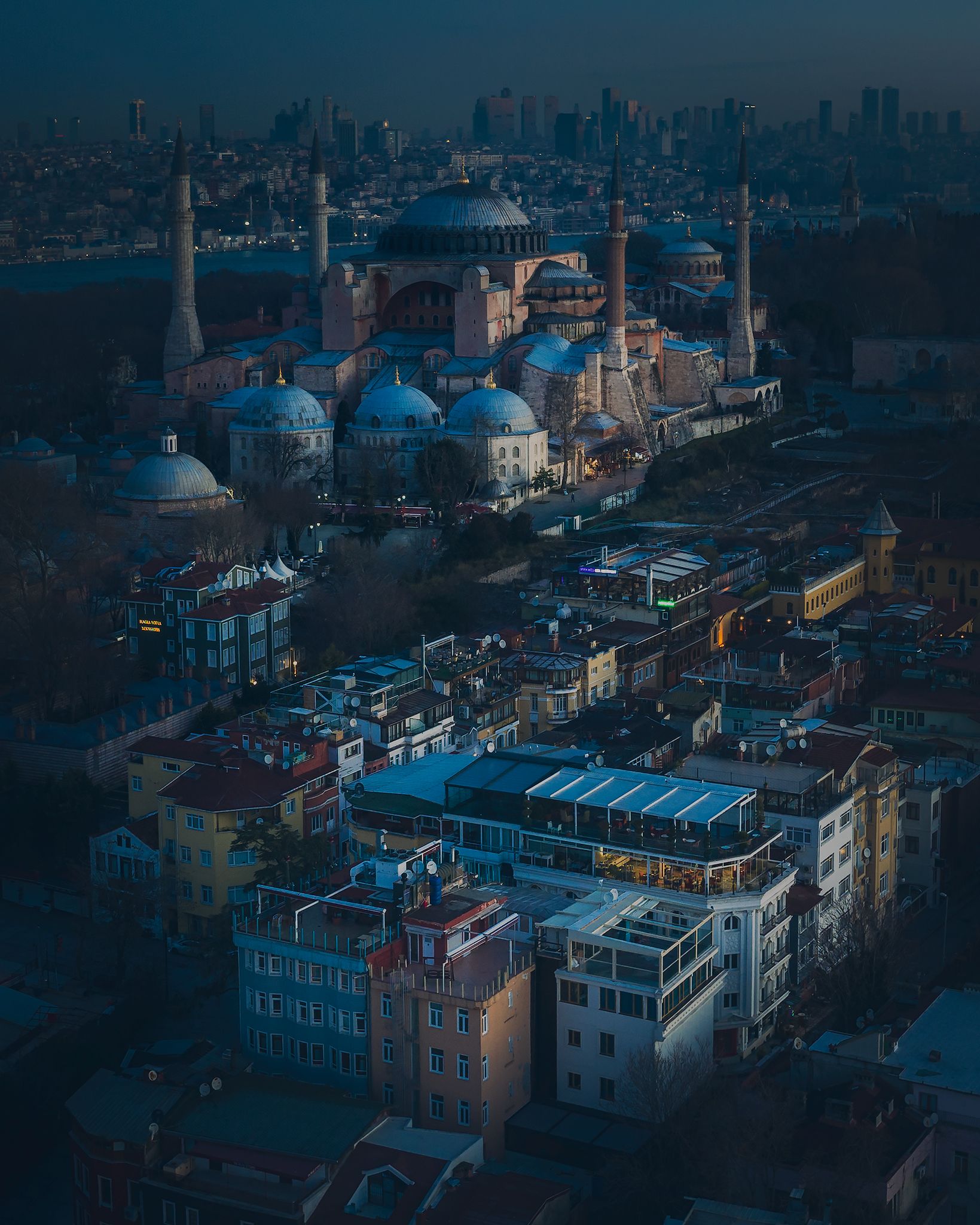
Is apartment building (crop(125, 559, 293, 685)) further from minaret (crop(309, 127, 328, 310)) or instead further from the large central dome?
minaret (crop(309, 127, 328, 310))

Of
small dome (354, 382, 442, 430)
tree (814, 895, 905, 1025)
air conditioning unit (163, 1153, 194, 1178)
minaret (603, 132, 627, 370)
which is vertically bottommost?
air conditioning unit (163, 1153, 194, 1178)

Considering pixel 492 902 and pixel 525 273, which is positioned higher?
pixel 525 273

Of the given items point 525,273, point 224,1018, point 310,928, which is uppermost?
point 525,273

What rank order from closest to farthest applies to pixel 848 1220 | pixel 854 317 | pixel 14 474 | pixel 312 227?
pixel 848 1220 < pixel 14 474 < pixel 312 227 < pixel 854 317

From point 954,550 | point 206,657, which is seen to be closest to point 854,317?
point 954,550

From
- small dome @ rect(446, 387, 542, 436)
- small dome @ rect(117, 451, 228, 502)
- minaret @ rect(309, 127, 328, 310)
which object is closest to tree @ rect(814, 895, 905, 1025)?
small dome @ rect(117, 451, 228, 502)

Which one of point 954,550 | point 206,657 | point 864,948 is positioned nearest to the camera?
point 864,948

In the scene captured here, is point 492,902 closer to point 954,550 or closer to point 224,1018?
point 224,1018

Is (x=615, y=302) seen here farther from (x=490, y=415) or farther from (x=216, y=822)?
(x=216, y=822)
